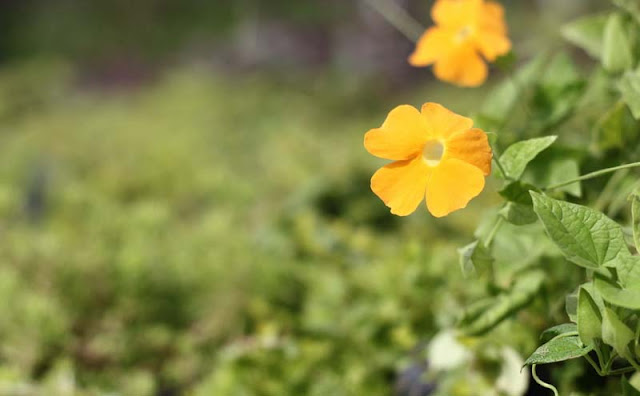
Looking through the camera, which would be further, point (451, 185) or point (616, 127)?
point (616, 127)

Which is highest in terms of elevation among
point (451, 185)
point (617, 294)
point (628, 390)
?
point (451, 185)

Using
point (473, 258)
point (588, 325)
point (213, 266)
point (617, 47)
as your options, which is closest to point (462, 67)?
point (617, 47)

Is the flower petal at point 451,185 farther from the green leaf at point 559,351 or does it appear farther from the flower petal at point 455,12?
the flower petal at point 455,12

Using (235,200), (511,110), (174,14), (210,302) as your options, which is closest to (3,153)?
(235,200)

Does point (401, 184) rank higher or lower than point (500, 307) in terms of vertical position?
higher

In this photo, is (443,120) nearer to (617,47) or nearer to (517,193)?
(517,193)

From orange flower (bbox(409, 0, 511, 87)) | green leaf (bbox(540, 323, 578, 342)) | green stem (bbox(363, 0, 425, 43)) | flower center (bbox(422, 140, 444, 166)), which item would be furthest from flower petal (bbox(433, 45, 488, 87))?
green leaf (bbox(540, 323, 578, 342))
